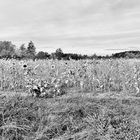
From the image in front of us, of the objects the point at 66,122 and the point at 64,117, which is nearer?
the point at 66,122

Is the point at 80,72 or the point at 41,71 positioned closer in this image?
the point at 80,72

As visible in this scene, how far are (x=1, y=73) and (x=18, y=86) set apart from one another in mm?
857

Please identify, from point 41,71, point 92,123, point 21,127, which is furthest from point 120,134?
point 41,71

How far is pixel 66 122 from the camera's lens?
3.95 metres

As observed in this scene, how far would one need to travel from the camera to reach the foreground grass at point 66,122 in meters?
3.55

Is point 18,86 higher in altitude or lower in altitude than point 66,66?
lower

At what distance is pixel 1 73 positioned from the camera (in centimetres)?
835

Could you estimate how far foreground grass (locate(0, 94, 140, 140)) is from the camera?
3.55 m

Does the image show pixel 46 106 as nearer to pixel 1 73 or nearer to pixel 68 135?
pixel 68 135

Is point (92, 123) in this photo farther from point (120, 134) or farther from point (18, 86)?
point (18, 86)

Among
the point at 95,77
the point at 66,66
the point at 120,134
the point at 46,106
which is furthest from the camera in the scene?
the point at 66,66

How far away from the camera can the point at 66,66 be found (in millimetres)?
8742

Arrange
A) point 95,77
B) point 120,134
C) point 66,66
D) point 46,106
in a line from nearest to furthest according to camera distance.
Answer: point 120,134 < point 46,106 < point 95,77 < point 66,66

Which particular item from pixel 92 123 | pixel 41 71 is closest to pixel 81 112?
pixel 92 123
